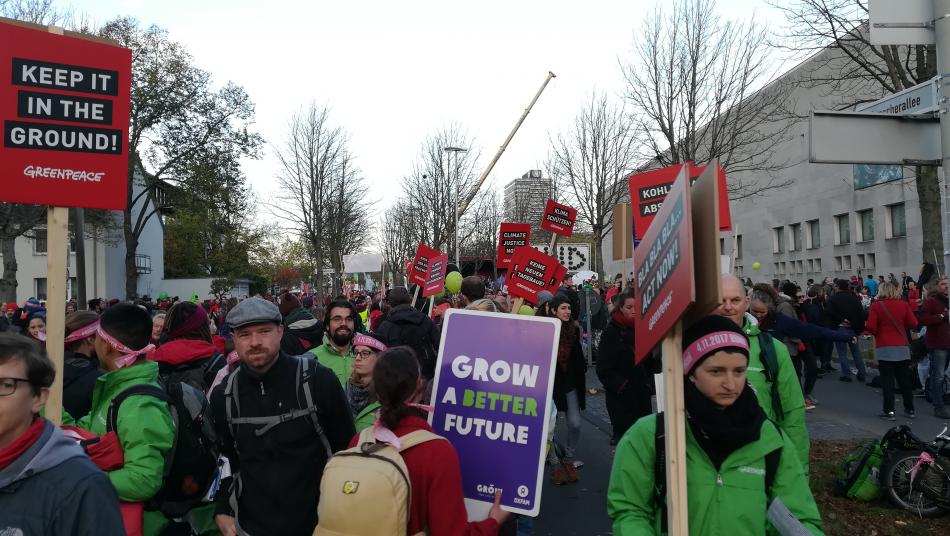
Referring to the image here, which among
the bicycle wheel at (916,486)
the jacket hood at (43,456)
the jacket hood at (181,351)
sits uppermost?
the jacket hood at (181,351)

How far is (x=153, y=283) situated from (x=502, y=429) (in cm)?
5836

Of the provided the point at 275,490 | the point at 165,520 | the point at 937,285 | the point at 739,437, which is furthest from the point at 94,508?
the point at 937,285

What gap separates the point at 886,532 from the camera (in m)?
5.87

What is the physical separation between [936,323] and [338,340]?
9.68 metres

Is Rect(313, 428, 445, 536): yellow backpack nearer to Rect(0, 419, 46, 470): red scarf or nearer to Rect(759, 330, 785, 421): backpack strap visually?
Rect(0, 419, 46, 470): red scarf

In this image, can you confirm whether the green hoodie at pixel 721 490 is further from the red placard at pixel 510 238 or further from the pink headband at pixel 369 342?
the red placard at pixel 510 238

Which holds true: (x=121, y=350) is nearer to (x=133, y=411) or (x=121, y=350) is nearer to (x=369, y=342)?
(x=133, y=411)

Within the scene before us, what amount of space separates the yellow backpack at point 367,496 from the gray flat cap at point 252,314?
3.22 feet

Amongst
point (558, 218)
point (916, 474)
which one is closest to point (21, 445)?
point (916, 474)

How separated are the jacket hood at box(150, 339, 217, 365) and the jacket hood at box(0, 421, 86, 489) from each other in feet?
8.06

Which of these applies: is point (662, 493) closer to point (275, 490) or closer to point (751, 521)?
point (751, 521)

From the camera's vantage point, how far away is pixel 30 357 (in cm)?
211

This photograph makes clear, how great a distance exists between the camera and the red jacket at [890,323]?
1080 centimetres

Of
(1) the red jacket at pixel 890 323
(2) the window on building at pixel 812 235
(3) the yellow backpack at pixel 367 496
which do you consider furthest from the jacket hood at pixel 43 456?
(2) the window on building at pixel 812 235
